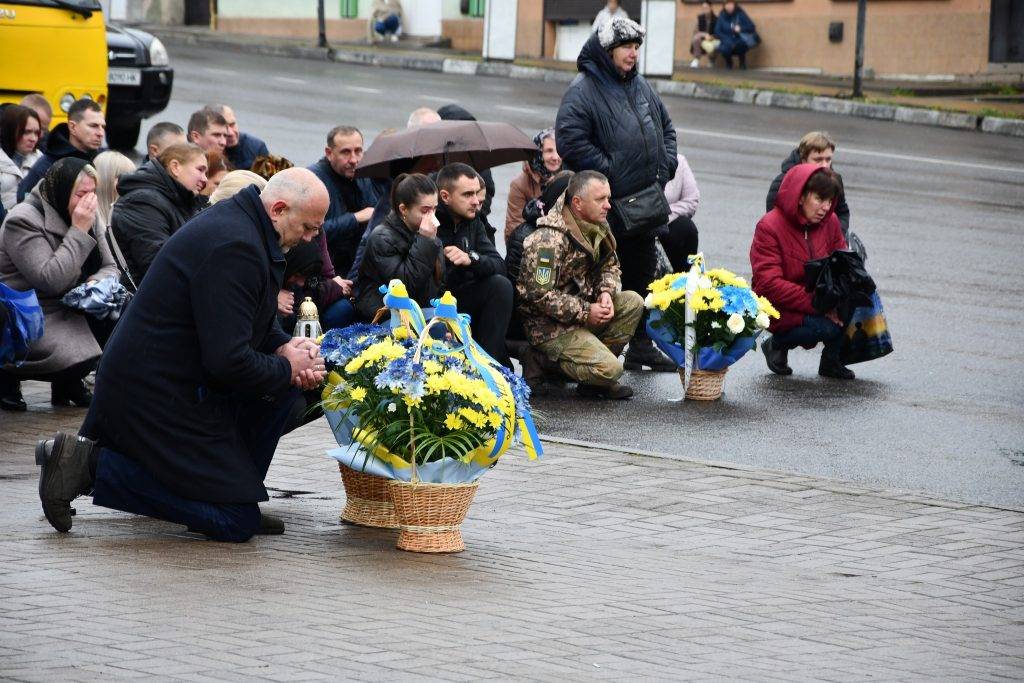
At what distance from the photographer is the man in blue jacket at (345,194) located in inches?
439

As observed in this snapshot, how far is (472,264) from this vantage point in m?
10.2

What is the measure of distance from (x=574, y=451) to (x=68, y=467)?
3.19 m

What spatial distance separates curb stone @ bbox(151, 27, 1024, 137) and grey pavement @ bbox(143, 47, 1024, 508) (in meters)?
0.58

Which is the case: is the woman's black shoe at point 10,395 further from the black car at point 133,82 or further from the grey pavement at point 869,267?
the black car at point 133,82

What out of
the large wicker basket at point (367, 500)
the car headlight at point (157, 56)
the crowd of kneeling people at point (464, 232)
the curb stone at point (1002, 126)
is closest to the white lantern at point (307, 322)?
the crowd of kneeling people at point (464, 232)

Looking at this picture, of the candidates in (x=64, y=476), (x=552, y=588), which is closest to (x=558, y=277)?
(x=552, y=588)

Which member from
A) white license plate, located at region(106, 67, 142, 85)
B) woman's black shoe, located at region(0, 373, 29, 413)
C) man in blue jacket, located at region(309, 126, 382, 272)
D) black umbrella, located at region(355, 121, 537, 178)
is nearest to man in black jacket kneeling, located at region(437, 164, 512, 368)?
black umbrella, located at region(355, 121, 537, 178)

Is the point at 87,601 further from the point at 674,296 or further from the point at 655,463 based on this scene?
the point at 674,296

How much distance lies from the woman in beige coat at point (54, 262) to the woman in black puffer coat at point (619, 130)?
3329 mm

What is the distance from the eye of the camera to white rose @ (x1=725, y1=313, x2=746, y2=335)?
34.4 feet

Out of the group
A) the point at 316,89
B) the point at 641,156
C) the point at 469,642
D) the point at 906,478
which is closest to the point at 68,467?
the point at 469,642

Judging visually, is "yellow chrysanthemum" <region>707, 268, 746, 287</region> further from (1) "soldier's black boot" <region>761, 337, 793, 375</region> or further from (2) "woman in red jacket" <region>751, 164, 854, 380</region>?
(1) "soldier's black boot" <region>761, 337, 793, 375</region>

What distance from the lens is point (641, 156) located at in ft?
37.7

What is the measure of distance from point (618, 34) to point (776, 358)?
249cm
